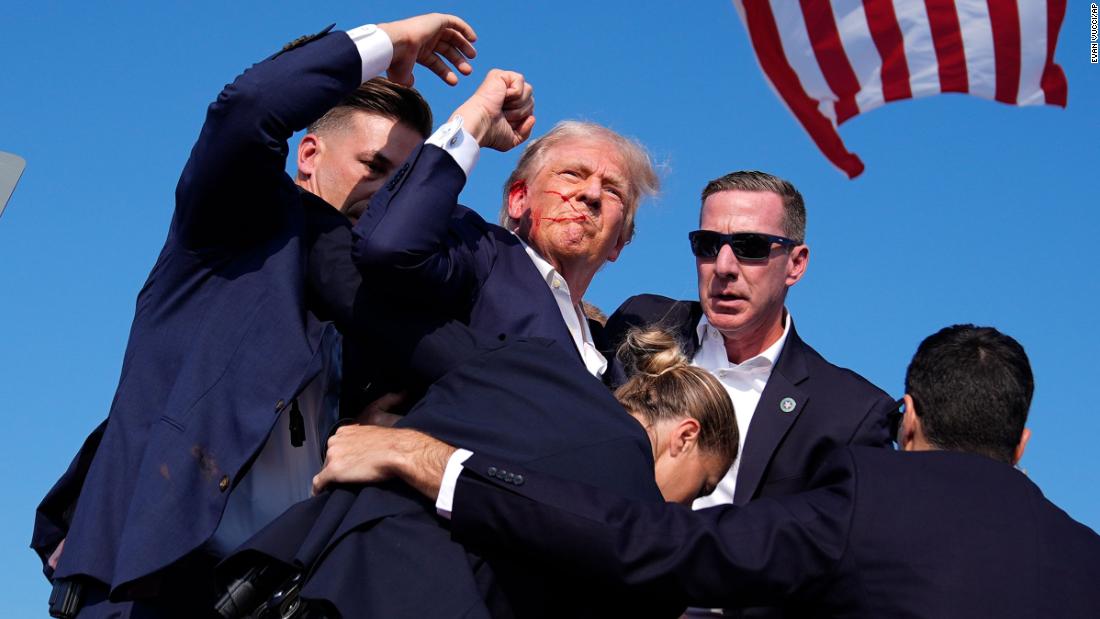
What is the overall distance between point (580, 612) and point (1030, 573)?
1.18 m

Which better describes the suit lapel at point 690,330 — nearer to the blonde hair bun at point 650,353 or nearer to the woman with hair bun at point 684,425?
the blonde hair bun at point 650,353

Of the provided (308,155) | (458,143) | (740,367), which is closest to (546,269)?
(458,143)

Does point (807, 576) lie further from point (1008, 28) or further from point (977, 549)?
point (1008, 28)

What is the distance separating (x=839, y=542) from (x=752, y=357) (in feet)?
9.38

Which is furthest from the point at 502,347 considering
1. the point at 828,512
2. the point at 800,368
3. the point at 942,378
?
the point at 800,368

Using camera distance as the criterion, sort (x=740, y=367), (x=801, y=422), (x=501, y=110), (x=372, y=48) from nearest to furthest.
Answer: (x=372, y=48) < (x=501, y=110) < (x=801, y=422) < (x=740, y=367)

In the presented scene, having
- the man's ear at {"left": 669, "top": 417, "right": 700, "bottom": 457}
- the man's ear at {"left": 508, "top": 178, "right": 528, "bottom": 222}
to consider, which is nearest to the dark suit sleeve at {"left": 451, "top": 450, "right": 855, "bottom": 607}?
the man's ear at {"left": 669, "top": 417, "right": 700, "bottom": 457}

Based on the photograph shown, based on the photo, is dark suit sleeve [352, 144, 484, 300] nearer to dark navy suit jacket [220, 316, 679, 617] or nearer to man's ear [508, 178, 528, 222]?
dark navy suit jacket [220, 316, 679, 617]

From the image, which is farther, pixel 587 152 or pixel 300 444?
pixel 587 152

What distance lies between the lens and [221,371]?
3914 mm

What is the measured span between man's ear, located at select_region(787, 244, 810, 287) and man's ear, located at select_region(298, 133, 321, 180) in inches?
102

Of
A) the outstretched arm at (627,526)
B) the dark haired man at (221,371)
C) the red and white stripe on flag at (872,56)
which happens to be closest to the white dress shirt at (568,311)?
the dark haired man at (221,371)

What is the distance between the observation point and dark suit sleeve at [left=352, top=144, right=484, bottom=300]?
397cm

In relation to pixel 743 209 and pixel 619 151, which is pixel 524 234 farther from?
pixel 743 209
